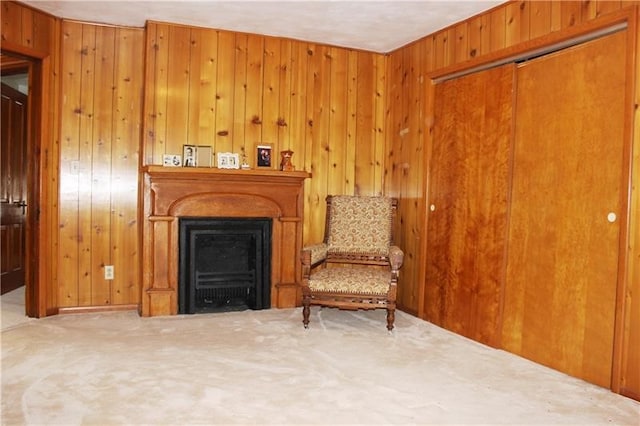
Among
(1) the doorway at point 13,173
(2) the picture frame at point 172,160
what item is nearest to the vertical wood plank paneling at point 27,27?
(1) the doorway at point 13,173

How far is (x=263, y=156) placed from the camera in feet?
14.3

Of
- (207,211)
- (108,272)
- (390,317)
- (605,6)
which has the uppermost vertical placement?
(605,6)

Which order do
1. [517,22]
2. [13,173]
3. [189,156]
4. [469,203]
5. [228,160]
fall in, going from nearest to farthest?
[517,22], [469,203], [189,156], [228,160], [13,173]

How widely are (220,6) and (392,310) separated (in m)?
2.63

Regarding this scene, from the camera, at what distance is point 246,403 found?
2.36 m

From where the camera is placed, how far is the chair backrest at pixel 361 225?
4.23m

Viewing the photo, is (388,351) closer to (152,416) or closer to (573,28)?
(152,416)

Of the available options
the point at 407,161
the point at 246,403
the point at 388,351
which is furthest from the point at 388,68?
the point at 246,403

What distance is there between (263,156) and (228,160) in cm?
32

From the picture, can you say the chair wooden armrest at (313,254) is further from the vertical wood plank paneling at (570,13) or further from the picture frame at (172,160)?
the vertical wood plank paneling at (570,13)

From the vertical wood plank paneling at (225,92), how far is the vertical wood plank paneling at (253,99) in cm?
14

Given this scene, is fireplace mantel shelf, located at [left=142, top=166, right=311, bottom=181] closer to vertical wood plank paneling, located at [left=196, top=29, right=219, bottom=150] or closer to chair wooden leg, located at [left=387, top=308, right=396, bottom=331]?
vertical wood plank paneling, located at [left=196, top=29, right=219, bottom=150]

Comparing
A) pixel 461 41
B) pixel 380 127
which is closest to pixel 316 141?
pixel 380 127

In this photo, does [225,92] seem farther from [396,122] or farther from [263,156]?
[396,122]
